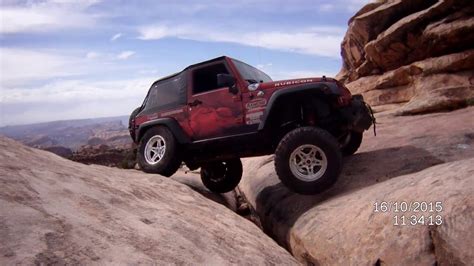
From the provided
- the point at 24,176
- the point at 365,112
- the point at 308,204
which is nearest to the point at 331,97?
the point at 365,112

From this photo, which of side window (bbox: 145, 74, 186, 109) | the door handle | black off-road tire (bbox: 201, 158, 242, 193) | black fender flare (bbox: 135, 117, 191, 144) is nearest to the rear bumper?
the door handle

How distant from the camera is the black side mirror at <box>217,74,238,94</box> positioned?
209 inches

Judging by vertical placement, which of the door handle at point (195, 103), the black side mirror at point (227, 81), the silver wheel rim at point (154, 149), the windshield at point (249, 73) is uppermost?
the windshield at point (249, 73)

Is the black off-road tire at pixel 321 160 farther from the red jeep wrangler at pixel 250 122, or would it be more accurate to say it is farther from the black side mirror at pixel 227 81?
the black side mirror at pixel 227 81

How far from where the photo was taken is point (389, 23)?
20.7 m

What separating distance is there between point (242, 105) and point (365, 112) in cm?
217

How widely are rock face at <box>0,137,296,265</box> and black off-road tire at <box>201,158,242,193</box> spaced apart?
351 centimetres

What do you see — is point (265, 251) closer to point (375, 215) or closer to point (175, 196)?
point (375, 215)

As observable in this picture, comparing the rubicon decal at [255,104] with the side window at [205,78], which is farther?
the side window at [205,78]

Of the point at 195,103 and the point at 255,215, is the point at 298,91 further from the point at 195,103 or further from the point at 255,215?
the point at 255,215

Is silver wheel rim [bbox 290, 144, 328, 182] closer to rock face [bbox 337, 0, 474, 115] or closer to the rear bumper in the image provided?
the rear bumper

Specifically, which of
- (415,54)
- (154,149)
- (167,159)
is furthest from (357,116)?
(415,54)

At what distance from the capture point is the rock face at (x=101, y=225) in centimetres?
198

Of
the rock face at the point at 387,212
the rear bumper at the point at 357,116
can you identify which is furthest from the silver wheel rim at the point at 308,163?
the rear bumper at the point at 357,116
